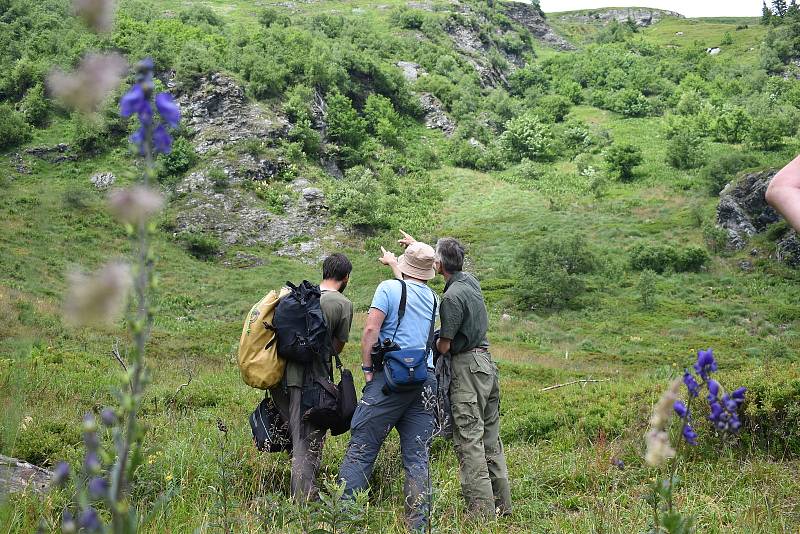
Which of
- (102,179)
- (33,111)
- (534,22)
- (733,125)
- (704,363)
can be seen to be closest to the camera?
(704,363)

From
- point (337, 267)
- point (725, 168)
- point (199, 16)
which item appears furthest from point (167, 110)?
point (199, 16)

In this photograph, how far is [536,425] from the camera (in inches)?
313

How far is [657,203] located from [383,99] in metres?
26.1

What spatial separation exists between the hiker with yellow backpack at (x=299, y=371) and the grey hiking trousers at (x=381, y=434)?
0.90 ft

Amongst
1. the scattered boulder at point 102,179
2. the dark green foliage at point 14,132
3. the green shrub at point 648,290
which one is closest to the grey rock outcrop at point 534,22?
the green shrub at point 648,290

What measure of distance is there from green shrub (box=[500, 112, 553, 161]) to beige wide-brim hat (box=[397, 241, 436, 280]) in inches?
2051

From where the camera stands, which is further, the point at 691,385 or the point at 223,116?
the point at 223,116

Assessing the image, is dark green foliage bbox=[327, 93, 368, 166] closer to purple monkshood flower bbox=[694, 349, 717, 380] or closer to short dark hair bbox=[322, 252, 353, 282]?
short dark hair bbox=[322, 252, 353, 282]

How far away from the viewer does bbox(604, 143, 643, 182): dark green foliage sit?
158 feet

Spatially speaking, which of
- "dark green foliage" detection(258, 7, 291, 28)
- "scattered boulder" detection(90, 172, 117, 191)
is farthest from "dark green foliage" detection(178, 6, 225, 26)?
"scattered boulder" detection(90, 172, 117, 191)

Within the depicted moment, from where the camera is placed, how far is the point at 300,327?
4496mm

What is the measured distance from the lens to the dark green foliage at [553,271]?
1153 inches

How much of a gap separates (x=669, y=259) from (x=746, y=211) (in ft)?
21.2

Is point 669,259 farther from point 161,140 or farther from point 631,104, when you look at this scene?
point 631,104
